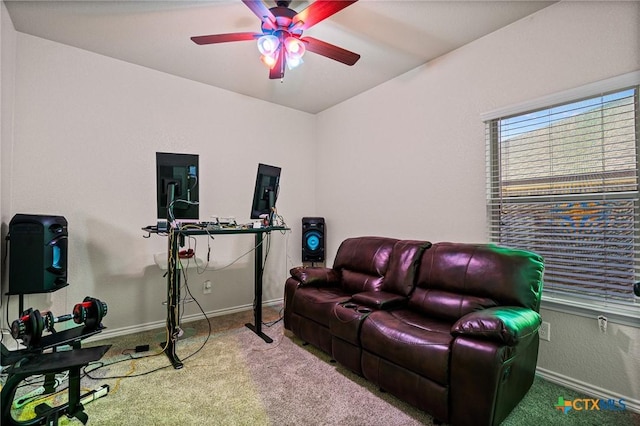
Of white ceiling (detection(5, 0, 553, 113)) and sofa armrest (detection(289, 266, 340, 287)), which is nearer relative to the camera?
white ceiling (detection(5, 0, 553, 113))

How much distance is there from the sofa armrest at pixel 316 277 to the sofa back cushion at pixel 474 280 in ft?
2.86

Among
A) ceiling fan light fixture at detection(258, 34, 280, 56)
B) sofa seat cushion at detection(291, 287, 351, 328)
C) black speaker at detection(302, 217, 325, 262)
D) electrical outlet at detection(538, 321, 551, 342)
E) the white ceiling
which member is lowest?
electrical outlet at detection(538, 321, 551, 342)

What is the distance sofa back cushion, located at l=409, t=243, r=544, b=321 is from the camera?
6.42 feet

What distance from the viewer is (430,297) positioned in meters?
2.27

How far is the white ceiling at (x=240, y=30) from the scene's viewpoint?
7.29 ft

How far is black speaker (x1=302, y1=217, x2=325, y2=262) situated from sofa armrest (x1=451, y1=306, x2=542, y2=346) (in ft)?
8.17

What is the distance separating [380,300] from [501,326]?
0.90 m

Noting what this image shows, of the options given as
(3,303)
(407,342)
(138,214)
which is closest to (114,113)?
(138,214)

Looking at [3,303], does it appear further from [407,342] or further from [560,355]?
[560,355]

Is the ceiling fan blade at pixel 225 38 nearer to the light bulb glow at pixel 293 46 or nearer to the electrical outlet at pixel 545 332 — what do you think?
the light bulb glow at pixel 293 46

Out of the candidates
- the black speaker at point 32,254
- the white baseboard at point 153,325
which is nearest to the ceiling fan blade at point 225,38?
the black speaker at point 32,254

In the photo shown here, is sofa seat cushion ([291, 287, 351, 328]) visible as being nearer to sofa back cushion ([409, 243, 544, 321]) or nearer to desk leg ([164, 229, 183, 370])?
sofa back cushion ([409, 243, 544, 321])

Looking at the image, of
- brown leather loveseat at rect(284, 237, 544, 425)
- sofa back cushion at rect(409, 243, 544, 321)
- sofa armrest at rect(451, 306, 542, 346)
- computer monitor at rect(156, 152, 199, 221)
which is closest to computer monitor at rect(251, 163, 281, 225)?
computer monitor at rect(156, 152, 199, 221)

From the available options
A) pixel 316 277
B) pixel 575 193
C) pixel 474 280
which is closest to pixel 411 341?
pixel 474 280
